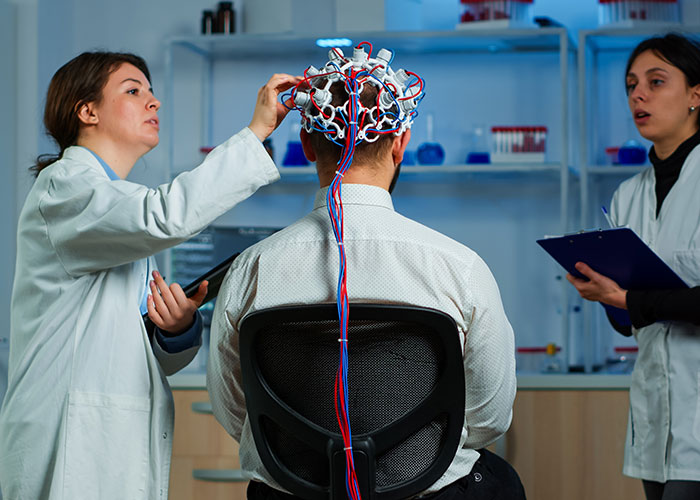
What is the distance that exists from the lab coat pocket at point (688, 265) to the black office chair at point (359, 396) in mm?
1012

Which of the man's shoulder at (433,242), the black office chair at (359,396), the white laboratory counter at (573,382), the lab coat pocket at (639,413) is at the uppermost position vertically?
the man's shoulder at (433,242)

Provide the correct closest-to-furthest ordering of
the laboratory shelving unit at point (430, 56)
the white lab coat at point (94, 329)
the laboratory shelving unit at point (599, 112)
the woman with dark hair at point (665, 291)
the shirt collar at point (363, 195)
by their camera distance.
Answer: the shirt collar at point (363, 195)
the white lab coat at point (94, 329)
the woman with dark hair at point (665, 291)
the laboratory shelving unit at point (430, 56)
the laboratory shelving unit at point (599, 112)

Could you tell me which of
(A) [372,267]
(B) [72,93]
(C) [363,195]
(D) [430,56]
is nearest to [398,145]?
(C) [363,195]

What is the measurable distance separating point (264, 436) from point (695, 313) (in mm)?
1094

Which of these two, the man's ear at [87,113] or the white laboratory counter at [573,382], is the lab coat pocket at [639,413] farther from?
the man's ear at [87,113]

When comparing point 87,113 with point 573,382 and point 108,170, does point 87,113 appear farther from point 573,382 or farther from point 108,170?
point 573,382

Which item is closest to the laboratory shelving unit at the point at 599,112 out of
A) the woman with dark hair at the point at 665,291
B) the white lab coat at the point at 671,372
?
the woman with dark hair at the point at 665,291

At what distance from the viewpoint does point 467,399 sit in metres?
1.24

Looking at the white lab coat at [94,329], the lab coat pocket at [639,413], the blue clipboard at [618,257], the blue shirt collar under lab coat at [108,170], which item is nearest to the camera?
the white lab coat at [94,329]

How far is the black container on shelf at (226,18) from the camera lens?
3.23 m

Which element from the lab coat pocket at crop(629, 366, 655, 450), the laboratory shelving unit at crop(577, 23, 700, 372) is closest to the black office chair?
the lab coat pocket at crop(629, 366, 655, 450)

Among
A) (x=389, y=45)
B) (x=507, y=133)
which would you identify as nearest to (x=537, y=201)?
(x=507, y=133)

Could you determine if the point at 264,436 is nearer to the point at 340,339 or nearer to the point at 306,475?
the point at 306,475

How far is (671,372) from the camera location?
1.87 metres
